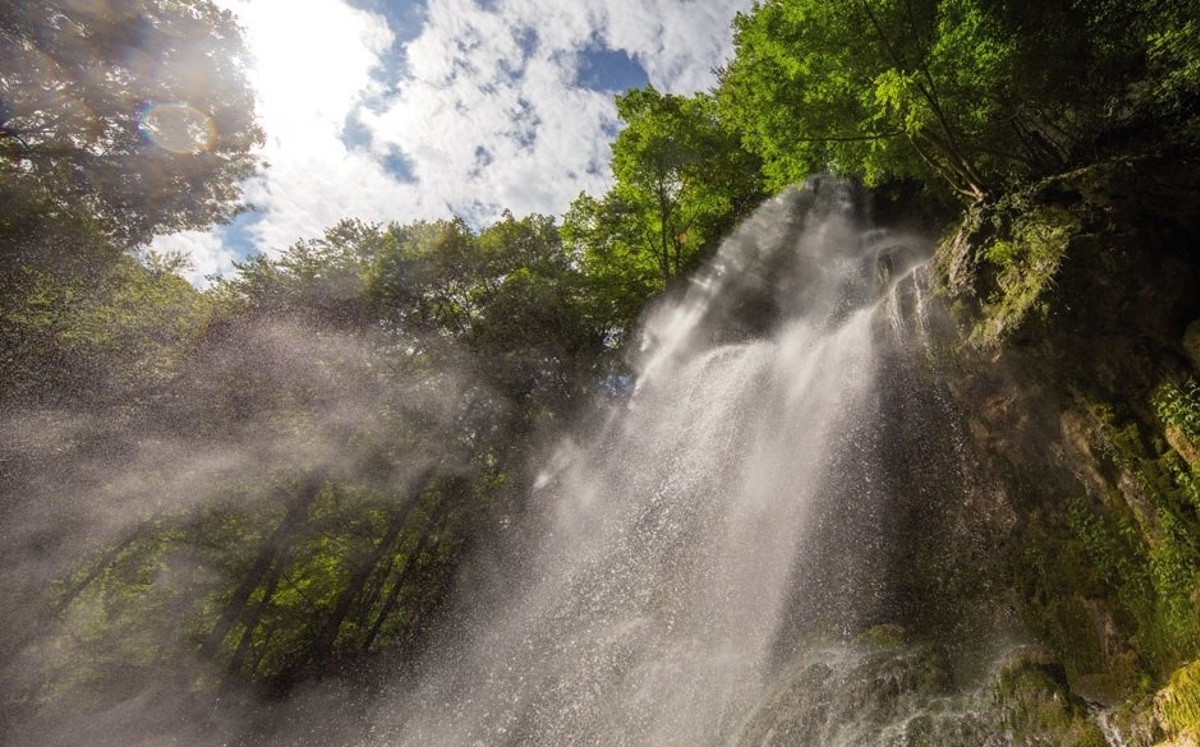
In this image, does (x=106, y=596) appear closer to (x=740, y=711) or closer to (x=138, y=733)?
(x=138, y=733)

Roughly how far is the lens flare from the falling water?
12473 millimetres

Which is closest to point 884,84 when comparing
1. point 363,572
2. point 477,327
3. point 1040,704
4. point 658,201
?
point 1040,704

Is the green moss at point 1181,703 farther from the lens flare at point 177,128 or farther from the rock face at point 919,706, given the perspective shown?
the lens flare at point 177,128

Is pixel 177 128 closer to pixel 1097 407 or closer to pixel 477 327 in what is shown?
pixel 477 327

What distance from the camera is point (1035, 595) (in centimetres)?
711

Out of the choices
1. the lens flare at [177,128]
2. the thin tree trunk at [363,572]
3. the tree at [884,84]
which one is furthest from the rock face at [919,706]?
the lens flare at [177,128]

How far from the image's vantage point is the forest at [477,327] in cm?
650

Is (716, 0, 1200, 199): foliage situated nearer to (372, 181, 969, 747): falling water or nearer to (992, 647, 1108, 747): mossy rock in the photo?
(372, 181, 969, 747): falling water

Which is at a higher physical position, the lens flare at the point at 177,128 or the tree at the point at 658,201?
the lens flare at the point at 177,128

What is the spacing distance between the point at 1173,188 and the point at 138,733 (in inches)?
978

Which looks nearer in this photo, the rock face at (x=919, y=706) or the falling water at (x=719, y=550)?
the rock face at (x=919, y=706)

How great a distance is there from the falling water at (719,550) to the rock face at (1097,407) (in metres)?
1.73

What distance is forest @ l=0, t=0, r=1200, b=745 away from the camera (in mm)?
6496

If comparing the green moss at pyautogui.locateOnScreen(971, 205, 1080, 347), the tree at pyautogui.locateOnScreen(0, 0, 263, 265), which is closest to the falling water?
the green moss at pyautogui.locateOnScreen(971, 205, 1080, 347)
